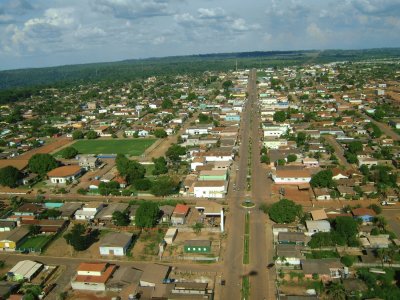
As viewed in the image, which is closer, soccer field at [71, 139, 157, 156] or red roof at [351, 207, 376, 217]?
red roof at [351, 207, 376, 217]

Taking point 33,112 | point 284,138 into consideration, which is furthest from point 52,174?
point 33,112

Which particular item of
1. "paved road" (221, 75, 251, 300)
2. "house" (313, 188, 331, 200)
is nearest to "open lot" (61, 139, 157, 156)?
"paved road" (221, 75, 251, 300)

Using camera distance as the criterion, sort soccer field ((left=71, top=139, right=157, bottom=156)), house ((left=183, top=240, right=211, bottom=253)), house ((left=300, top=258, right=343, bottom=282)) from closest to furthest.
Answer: house ((left=300, top=258, right=343, bottom=282)), house ((left=183, top=240, right=211, bottom=253)), soccer field ((left=71, top=139, right=157, bottom=156))

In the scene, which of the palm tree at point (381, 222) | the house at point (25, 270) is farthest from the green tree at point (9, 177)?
the palm tree at point (381, 222)

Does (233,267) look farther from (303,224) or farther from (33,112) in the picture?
(33,112)

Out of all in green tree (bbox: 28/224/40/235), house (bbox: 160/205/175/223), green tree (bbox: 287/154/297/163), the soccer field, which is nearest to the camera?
green tree (bbox: 28/224/40/235)

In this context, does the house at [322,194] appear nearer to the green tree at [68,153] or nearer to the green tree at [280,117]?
the green tree at [280,117]

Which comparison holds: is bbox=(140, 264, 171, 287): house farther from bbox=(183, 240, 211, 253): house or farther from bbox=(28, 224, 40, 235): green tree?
bbox=(28, 224, 40, 235): green tree
